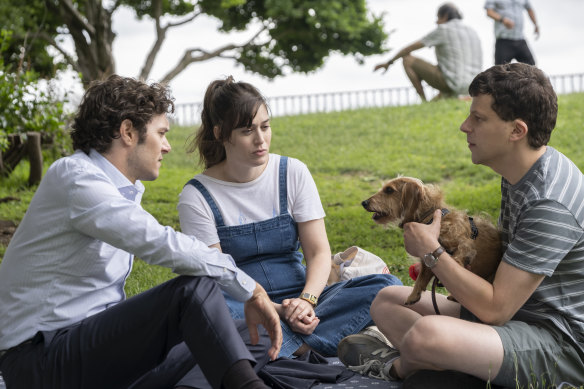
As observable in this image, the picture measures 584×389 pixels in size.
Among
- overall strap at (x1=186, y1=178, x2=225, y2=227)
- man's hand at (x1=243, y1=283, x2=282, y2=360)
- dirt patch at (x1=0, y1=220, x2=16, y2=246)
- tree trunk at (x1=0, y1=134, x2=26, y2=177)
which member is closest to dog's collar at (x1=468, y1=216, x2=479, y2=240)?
man's hand at (x1=243, y1=283, x2=282, y2=360)

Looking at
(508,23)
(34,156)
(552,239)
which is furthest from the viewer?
(508,23)

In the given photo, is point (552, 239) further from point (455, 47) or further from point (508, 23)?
point (455, 47)

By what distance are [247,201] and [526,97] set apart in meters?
1.95

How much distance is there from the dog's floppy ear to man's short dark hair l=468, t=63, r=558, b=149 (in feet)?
3.05

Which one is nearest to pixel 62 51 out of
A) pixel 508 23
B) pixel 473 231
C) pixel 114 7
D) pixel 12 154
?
pixel 114 7

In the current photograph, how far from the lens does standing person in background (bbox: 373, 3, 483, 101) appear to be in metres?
14.7

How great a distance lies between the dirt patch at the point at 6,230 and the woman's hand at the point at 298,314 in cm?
615

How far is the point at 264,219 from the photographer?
4.52 meters

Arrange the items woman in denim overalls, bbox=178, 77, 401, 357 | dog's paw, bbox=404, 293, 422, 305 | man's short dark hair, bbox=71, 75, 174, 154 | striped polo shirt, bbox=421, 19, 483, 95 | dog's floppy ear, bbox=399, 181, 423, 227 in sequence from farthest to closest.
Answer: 1. striped polo shirt, bbox=421, 19, 483, 95
2. woman in denim overalls, bbox=178, 77, 401, 357
3. dog's floppy ear, bbox=399, 181, 423, 227
4. dog's paw, bbox=404, 293, 422, 305
5. man's short dark hair, bbox=71, 75, 174, 154

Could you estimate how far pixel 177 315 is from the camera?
303 centimetres

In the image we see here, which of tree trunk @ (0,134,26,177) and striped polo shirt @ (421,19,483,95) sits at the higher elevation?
striped polo shirt @ (421,19,483,95)

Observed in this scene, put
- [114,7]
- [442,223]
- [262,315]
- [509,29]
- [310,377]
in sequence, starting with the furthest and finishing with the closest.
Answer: [114,7]
[509,29]
[310,377]
[442,223]
[262,315]

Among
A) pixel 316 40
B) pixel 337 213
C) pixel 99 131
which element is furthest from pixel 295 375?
pixel 316 40

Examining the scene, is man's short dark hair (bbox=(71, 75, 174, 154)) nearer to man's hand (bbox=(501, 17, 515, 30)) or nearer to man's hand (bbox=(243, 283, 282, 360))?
man's hand (bbox=(243, 283, 282, 360))
